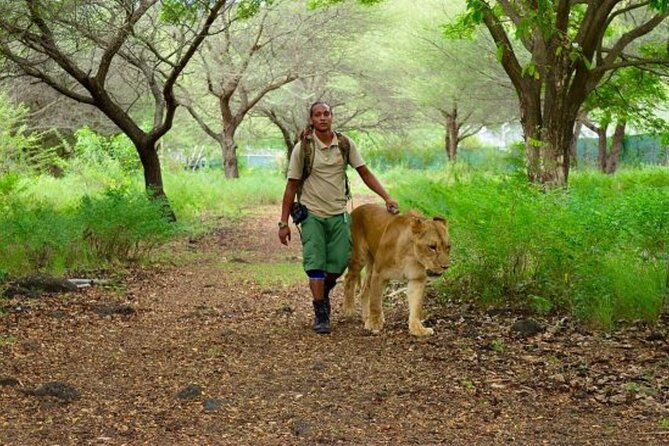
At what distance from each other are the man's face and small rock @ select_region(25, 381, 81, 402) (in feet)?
9.33

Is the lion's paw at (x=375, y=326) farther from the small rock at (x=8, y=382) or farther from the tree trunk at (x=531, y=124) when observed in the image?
the tree trunk at (x=531, y=124)

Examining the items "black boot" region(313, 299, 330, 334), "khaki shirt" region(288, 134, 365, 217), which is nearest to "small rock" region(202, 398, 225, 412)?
"black boot" region(313, 299, 330, 334)

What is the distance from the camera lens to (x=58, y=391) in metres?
5.75

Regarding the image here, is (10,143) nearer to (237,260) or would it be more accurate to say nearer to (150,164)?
(150,164)

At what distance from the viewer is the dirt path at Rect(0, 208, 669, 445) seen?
5.03 metres

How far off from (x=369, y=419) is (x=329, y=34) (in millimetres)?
25223

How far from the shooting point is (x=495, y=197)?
340 inches

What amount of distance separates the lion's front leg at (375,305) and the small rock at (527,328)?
1.08 metres

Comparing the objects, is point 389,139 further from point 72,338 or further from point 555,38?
point 72,338

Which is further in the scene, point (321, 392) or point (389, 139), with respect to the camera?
point (389, 139)

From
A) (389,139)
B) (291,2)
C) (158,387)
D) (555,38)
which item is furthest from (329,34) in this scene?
(158,387)

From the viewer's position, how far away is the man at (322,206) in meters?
7.50

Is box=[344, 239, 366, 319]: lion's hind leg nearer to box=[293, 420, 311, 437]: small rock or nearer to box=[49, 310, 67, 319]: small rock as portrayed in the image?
box=[49, 310, 67, 319]: small rock

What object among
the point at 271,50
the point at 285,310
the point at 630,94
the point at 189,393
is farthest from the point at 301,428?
the point at 271,50
